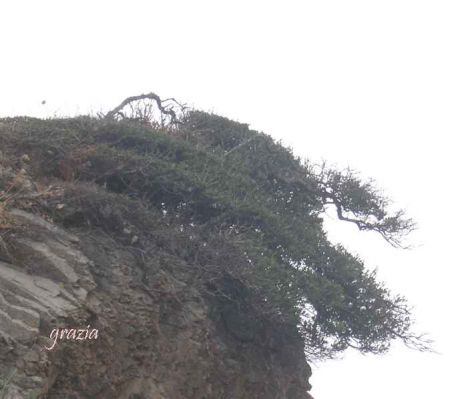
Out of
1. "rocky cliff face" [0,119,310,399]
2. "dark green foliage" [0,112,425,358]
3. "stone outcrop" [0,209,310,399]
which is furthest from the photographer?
"dark green foliage" [0,112,425,358]

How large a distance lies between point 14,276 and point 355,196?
7717 millimetres

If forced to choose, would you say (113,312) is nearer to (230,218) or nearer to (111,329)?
(111,329)

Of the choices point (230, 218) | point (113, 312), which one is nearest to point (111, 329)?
point (113, 312)

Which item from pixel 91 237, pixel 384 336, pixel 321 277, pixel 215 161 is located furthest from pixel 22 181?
pixel 384 336

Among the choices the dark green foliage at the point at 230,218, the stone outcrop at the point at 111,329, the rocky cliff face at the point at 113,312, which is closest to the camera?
the stone outcrop at the point at 111,329

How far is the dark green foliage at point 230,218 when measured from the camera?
10.0m

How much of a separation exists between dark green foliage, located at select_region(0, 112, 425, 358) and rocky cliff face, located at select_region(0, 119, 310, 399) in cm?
18

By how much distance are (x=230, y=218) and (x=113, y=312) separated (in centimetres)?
300

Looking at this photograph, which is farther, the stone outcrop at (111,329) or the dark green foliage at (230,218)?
the dark green foliage at (230,218)

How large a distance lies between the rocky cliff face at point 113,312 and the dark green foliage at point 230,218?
0.58ft

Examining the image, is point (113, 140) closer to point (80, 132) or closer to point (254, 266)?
point (80, 132)

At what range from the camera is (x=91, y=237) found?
9227 millimetres

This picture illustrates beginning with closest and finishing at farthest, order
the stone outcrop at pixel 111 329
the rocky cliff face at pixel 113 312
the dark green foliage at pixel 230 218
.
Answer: the stone outcrop at pixel 111 329 < the rocky cliff face at pixel 113 312 < the dark green foliage at pixel 230 218

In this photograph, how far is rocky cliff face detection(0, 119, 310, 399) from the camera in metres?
7.35
